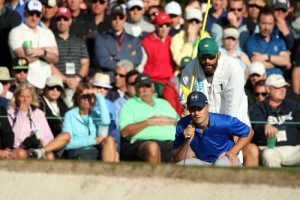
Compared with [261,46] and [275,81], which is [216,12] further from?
[275,81]

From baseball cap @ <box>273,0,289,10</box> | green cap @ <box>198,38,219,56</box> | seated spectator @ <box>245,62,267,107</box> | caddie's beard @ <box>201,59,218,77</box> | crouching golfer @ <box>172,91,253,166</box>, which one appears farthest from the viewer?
baseball cap @ <box>273,0,289,10</box>

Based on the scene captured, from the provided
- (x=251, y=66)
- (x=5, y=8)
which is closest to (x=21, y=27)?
(x=5, y=8)

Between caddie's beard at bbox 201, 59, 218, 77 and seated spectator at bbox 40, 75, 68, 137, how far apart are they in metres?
3.22

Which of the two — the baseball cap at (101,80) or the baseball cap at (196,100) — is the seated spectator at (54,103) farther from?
the baseball cap at (196,100)

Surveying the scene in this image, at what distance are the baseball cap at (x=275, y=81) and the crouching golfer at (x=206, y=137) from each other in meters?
3.66

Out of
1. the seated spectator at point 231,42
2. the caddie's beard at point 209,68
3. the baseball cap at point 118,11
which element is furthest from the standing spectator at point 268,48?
the caddie's beard at point 209,68

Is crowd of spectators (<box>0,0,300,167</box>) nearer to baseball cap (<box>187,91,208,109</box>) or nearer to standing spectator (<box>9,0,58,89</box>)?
standing spectator (<box>9,0,58,89</box>)

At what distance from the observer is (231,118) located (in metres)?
10.6

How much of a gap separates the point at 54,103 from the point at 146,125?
1267 mm

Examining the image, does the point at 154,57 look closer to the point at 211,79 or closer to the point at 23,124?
the point at 23,124

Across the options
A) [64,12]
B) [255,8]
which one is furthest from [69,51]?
[255,8]

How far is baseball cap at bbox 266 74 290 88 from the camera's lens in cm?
1443

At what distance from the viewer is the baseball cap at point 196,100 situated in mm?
10250

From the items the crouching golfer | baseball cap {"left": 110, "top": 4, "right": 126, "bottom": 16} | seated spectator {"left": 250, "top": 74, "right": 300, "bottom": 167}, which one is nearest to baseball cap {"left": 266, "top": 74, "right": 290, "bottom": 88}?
seated spectator {"left": 250, "top": 74, "right": 300, "bottom": 167}
